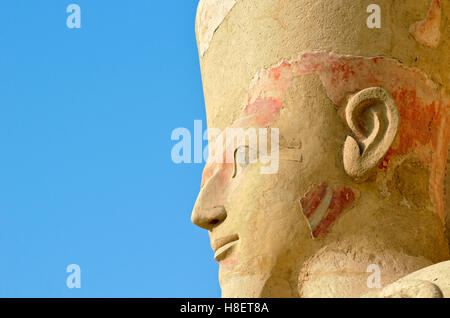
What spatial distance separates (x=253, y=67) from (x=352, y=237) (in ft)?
4.54

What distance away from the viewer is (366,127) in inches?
298

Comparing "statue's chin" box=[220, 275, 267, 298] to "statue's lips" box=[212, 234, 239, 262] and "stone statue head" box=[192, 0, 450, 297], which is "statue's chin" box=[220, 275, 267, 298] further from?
"statue's lips" box=[212, 234, 239, 262]

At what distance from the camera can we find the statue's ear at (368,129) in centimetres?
745

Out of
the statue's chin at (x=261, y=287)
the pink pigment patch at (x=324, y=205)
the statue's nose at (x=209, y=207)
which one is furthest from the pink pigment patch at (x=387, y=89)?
the statue's chin at (x=261, y=287)

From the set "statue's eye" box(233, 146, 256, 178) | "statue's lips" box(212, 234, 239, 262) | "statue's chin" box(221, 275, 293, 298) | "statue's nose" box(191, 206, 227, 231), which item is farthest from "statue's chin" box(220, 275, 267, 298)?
"statue's eye" box(233, 146, 256, 178)

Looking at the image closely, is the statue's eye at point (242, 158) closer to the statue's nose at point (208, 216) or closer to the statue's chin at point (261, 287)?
the statue's nose at point (208, 216)

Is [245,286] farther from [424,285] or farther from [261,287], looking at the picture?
[424,285]

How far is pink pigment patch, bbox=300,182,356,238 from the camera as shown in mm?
7363

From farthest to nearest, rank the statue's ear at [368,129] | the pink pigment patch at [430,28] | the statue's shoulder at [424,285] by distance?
1. the pink pigment patch at [430,28]
2. the statue's ear at [368,129]
3. the statue's shoulder at [424,285]

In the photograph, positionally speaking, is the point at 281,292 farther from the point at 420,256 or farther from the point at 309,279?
the point at 420,256

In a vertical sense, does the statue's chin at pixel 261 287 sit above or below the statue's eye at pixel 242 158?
below

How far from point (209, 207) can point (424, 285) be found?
184 cm

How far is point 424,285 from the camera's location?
635 centimetres
